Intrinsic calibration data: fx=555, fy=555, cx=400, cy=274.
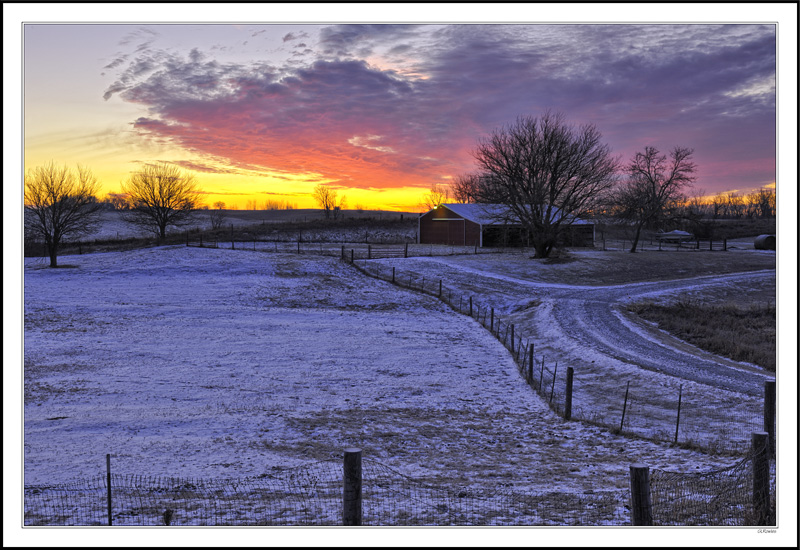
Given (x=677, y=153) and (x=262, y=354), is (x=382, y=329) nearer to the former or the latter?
(x=262, y=354)

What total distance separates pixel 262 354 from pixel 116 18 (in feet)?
47.5

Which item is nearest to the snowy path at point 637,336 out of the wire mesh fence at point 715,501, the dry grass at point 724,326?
the dry grass at point 724,326

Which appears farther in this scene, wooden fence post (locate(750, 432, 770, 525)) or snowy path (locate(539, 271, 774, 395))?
snowy path (locate(539, 271, 774, 395))

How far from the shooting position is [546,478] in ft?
30.3

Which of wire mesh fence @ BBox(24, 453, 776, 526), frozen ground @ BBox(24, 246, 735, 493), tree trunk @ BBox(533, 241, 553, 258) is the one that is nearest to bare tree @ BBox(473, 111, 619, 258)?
tree trunk @ BBox(533, 241, 553, 258)

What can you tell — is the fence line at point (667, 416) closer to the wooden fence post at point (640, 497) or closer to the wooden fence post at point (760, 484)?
the wooden fence post at point (760, 484)

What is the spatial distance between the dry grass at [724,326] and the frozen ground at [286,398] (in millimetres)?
8454

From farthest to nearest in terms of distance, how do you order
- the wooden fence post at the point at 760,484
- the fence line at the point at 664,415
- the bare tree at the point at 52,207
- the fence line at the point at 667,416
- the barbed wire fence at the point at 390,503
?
1. the bare tree at the point at 52,207
2. the fence line at the point at 664,415
3. the fence line at the point at 667,416
4. the barbed wire fence at the point at 390,503
5. the wooden fence post at the point at 760,484

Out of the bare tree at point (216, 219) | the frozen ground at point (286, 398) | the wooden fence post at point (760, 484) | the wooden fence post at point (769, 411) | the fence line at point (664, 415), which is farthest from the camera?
the bare tree at point (216, 219)

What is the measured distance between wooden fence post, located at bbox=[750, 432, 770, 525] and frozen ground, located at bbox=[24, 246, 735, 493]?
2.32 metres

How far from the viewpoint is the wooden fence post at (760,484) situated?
6688 millimetres

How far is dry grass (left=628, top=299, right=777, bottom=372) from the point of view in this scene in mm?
20713

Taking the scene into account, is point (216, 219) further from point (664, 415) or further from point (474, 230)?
point (664, 415)

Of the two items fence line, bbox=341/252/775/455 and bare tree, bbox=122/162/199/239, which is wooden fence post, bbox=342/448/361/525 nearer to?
fence line, bbox=341/252/775/455
